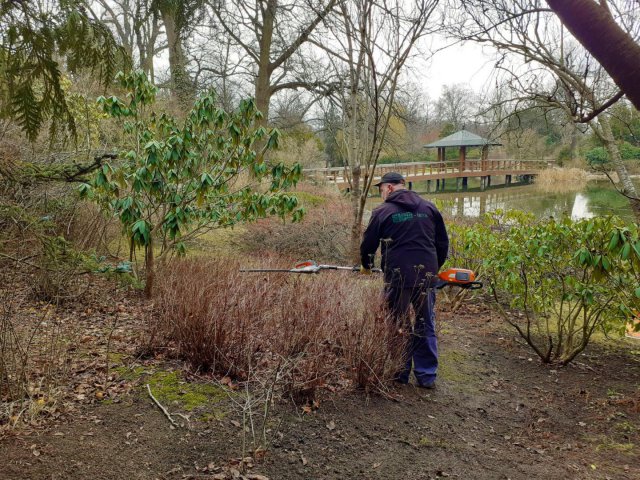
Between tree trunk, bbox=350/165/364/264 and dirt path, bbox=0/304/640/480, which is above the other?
tree trunk, bbox=350/165/364/264

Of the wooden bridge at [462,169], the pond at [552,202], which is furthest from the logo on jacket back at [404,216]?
the wooden bridge at [462,169]

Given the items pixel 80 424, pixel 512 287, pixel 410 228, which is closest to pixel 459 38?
pixel 512 287

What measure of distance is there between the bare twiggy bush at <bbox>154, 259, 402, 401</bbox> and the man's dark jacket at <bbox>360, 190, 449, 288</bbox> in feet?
1.07

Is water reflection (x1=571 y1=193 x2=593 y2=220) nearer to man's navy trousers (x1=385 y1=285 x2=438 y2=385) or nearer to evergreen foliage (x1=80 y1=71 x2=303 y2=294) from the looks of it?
evergreen foliage (x1=80 y1=71 x2=303 y2=294)

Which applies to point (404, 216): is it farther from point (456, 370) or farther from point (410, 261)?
point (456, 370)

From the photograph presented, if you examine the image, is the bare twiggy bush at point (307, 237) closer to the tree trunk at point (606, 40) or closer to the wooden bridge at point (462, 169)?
the tree trunk at point (606, 40)

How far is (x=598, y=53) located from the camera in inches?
55.6

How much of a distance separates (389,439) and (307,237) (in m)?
6.95

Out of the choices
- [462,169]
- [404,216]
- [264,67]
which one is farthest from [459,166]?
[404,216]

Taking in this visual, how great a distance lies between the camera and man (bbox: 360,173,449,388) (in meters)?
3.79

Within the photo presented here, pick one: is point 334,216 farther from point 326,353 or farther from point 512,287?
point 326,353

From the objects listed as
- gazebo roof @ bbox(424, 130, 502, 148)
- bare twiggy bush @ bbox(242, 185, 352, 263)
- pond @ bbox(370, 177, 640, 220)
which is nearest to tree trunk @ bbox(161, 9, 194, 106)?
bare twiggy bush @ bbox(242, 185, 352, 263)

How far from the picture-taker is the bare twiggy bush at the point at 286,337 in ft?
11.5

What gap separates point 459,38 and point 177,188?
4.59 m
